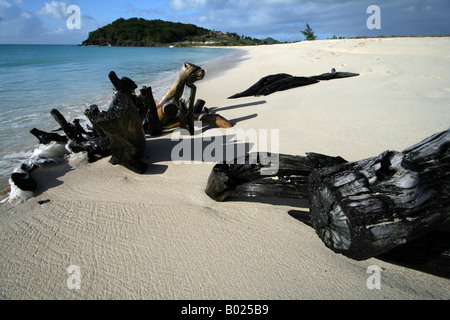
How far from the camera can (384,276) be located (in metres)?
1.53

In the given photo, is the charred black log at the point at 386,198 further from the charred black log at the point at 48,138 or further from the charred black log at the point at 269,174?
the charred black log at the point at 48,138

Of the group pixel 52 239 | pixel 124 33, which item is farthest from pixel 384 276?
pixel 124 33

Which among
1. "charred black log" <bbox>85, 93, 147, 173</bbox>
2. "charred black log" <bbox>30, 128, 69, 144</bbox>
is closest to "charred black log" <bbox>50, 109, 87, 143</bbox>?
"charred black log" <bbox>30, 128, 69, 144</bbox>

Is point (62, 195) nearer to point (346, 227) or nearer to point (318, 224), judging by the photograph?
point (318, 224)

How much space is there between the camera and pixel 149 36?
3802 inches

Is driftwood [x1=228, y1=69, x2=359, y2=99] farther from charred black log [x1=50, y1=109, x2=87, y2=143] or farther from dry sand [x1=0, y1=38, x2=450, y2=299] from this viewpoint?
charred black log [x1=50, y1=109, x2=87, y2=143]

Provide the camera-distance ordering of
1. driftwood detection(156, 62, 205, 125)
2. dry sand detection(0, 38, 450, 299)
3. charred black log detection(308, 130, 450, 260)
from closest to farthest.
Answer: charred black log detection(308, 130, 450, 260) < dry sand detection(0, 38, 450, 299) < driftwood detection(156, 62, 205, 125)

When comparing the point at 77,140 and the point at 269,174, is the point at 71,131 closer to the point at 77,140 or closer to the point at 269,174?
the point at 77,140

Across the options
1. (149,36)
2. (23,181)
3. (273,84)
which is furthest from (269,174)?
(149,36)

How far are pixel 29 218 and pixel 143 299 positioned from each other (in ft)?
5.00

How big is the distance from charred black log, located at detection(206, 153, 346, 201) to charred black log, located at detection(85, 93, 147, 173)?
129 centimetres

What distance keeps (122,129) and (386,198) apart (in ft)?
8.35

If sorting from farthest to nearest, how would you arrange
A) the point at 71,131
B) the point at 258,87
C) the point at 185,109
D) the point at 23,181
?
the point at 258,87, the point at 185,109, the point at 71,131, the point at 23,181

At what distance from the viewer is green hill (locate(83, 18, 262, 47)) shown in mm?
89312
